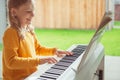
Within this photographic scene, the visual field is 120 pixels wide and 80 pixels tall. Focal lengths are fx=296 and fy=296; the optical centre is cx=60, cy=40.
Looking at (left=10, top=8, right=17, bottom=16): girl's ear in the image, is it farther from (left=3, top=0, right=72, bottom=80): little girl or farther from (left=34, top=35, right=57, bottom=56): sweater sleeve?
(left=34, top=35, right=57, bottom=56): sweater sleeve

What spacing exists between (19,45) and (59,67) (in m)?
0.24

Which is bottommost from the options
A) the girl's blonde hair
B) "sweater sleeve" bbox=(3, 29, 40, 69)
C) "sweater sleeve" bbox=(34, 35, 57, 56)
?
"sweater sleeve" bbox=(34, 35, 57, 56)

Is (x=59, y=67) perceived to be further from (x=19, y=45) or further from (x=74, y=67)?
(x=19, y=45)

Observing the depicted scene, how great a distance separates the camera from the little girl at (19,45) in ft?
4.43

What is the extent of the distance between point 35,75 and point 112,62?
2.71 m

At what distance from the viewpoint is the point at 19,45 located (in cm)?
143

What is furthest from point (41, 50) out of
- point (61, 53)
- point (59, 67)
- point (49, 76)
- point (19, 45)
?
point (49, 76)

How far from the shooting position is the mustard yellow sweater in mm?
1349

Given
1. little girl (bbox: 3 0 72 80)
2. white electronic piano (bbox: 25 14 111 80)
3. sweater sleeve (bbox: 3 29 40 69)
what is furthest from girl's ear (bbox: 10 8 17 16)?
white electronic piano (bbox: 25 14 111 80)

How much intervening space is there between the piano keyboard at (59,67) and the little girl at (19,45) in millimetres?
43

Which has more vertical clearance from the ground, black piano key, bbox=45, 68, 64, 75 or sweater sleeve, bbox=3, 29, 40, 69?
sweater sleeve, bbox=3, 29, 40, 69

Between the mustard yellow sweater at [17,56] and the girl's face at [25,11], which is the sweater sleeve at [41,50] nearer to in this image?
the mustard yellow sweater at [17,56]

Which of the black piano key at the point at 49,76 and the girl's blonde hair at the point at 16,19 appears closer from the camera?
the black piano key at the point at 49,76

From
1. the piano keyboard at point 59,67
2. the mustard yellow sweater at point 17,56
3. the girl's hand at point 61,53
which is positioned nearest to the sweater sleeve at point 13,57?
the mustard yellow sweater at point 17,56
